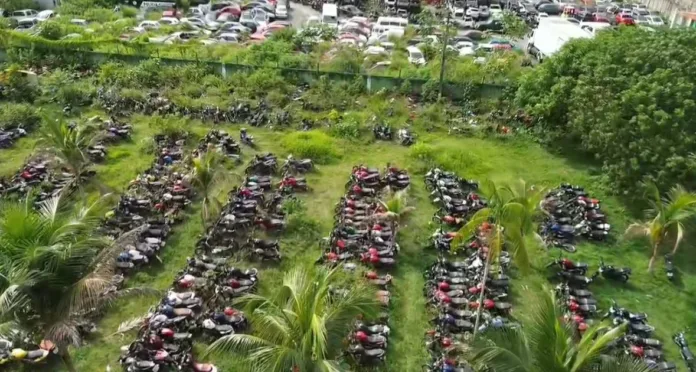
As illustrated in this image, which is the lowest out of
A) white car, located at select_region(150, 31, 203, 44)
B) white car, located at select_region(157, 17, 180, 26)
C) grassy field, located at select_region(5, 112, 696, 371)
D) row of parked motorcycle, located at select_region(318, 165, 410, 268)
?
grassy field, located at select_region(5, 112, 696, 371)

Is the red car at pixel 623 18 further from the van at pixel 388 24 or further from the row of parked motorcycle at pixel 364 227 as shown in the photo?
the row of parked motorcycle at pixel 364 227

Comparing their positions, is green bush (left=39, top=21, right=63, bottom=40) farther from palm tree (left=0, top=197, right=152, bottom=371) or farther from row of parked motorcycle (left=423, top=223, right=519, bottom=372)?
palm tree (left=0, top=197, right=152, bottom=371)

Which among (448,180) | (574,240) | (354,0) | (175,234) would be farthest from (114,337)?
(354,0)

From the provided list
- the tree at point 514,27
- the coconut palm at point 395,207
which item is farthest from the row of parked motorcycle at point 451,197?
the tree at point 514,27

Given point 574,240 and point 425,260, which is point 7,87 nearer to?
point 425,260

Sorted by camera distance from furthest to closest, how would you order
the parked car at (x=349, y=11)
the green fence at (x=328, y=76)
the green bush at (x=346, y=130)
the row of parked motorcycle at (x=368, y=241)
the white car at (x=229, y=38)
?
the parked car at (x=349, y=11) → the white car at (x=229, y=38) → the green fence at (x=328, y=76) → the green bush at (x=346, y=130) → the row of parked motorcycle at (x=368, y=241)

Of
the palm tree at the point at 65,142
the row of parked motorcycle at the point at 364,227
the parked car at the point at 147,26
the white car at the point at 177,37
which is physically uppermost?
the palm tree at the point at 65,142

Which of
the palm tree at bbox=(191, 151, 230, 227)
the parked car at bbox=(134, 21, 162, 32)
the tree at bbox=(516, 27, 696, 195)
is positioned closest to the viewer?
the palm tree at bbox=(191, 151, 230, 227)

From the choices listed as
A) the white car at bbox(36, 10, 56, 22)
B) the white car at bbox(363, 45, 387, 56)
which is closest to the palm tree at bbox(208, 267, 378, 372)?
the white car at bbox(363, 45, 387, 56)
